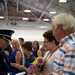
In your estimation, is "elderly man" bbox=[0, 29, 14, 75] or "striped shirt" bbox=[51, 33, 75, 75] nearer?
"striped shirt" bbox=[51, 33, 75, 75]

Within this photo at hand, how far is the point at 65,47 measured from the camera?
134 cm

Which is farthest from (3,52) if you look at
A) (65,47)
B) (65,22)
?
(65,47)

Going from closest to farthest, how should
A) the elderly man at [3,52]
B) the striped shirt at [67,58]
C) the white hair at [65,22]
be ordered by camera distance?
the striped shirt at [67,58], the white hair at [65,22], the elderly man at [3,52]

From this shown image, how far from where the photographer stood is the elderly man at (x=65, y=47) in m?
1.21

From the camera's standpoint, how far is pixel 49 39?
2406mm

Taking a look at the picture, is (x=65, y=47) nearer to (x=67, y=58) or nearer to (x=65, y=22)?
(x=67, y=58)

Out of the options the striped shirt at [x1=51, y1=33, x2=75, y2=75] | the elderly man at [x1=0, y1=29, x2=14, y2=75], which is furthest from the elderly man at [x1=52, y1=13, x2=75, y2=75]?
the elderly man at [x1=0, y1=29, x2=14, y2=75]

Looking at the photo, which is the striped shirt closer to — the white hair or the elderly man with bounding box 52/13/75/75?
the elderly man with bounding box 52/13/75/75

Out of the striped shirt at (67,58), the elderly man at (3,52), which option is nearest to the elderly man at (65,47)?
the striped shirt at (67,58)

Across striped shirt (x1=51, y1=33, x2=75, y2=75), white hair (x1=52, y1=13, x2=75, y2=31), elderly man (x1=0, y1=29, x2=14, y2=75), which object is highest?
white hair (x1=52, y1=13, x2=75, y2=31)

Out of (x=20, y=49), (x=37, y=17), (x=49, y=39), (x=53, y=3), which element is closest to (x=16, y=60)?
(x=20, y=49)

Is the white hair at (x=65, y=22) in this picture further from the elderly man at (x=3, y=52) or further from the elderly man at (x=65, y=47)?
the elderly man at (x=3, y=52)

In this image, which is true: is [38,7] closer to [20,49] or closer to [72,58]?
[20,49]

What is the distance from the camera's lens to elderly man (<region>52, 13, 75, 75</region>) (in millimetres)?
1213
